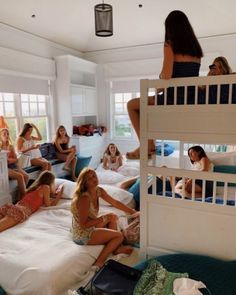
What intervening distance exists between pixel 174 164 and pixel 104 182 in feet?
4.65

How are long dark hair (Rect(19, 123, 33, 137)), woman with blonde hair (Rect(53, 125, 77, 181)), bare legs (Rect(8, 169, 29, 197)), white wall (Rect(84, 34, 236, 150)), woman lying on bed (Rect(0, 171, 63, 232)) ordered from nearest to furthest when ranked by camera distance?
woman lying on bed (Rect(0, 171, 63, 232)) < bare legs (Rect(8, 169, 29, 197)) < long dark hair (Rect(19, 123, 33, 137)) < woman with blonde hair (Rect(53, 125, 77, 181)) < white wall (Rect(84, 34, 236, 150))

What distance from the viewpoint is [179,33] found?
1679 mm

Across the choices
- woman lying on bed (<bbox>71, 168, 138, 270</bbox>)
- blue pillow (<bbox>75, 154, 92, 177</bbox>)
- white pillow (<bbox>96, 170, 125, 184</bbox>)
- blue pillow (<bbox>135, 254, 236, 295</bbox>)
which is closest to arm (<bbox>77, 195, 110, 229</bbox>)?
woman lying on bed (<bbox>71, 168, 138, 270</bbox>)

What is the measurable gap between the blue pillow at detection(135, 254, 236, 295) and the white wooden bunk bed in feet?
0.33

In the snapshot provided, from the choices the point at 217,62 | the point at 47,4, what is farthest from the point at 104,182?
the point at 47,4

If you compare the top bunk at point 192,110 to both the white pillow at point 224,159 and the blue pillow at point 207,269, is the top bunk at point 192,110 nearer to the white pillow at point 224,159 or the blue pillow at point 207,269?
the blue pillow at point 207,269

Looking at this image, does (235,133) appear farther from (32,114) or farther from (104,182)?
(32,114)

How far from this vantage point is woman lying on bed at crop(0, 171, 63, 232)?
2.55m

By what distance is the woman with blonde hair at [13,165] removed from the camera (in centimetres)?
332

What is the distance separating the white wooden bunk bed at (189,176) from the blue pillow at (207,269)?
0.33 ft

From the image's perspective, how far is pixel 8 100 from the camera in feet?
13.9

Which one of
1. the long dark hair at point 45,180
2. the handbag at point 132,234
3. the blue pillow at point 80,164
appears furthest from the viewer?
the blue pillow at point 80,164

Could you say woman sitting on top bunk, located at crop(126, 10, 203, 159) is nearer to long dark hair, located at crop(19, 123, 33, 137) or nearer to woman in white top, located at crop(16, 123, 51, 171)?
woman in white top, located at crop(16, 123, 51, 171)

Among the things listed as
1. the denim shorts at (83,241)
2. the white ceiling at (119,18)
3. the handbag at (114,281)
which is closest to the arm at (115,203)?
the denim shorts at (83,241)
